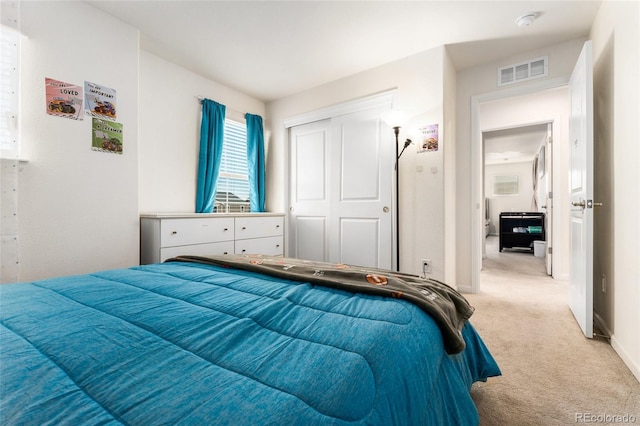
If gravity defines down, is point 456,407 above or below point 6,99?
below

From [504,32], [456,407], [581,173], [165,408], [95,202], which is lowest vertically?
[456,407]

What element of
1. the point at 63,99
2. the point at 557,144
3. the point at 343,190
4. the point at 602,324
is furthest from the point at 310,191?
the point at 557,144

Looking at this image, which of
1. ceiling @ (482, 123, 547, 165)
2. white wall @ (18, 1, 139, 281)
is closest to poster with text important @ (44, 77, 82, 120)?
white wall @ (18, 1, 139, 281)

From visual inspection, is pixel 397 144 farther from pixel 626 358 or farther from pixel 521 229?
pixel 521 229

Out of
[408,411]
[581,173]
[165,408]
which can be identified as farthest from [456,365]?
[581,173]

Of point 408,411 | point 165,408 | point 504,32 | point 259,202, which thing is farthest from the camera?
point 259,202

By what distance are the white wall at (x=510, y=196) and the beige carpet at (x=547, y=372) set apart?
7.11m

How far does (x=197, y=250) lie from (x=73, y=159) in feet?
4.03

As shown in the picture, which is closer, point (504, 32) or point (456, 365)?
point (456, 365)

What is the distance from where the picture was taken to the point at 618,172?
1890 millimetres

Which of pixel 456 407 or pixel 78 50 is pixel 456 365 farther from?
pixel 78 50

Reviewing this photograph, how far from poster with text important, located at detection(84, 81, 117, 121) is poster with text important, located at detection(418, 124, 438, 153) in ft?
9.54

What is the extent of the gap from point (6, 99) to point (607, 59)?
169 inches

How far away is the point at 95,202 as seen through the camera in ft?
7.63
